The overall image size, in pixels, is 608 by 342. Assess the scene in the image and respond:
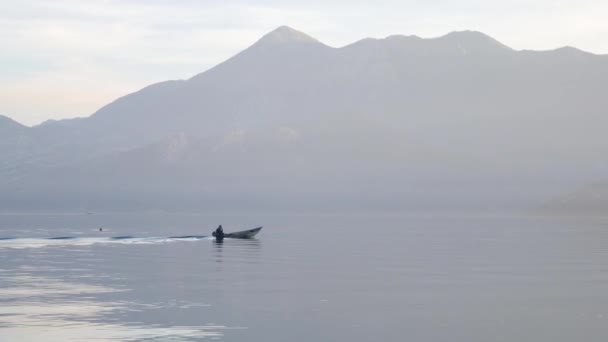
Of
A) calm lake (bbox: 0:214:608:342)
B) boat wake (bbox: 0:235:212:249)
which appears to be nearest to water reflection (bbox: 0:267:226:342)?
calm lake (bbox: 0:214:608:342)

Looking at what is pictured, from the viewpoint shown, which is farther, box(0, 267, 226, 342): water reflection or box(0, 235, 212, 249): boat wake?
box(0, 235, 212, 249): boat wake

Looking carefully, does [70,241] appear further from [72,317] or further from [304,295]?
[72,317]

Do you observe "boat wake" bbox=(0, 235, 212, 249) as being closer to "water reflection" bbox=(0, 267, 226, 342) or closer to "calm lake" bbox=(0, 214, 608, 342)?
"calm lake" bbox=(0, 214, 608, 342)

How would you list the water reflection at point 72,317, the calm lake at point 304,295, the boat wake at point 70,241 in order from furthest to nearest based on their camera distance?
1. the boat wake at point 70,241
2. the calm lake at point 304,295
3. the water reflection at point 72,317

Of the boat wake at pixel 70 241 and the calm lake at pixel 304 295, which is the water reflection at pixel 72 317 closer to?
the calm lake at pixel 304 295

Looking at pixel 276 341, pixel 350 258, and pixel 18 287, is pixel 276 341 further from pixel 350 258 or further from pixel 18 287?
pixel 350 258

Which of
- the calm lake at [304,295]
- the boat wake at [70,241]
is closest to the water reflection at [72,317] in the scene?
the calm lake at [304,295]

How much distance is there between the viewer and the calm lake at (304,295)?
171 feet

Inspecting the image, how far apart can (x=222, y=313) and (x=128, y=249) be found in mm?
64432

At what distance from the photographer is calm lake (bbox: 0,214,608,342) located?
171 ft

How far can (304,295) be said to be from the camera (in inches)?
2685

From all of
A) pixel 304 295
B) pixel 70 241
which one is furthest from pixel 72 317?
pixel 70 241

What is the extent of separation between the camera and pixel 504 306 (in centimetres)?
6222

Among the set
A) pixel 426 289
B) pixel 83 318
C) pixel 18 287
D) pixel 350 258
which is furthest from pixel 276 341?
pixel 350 258
